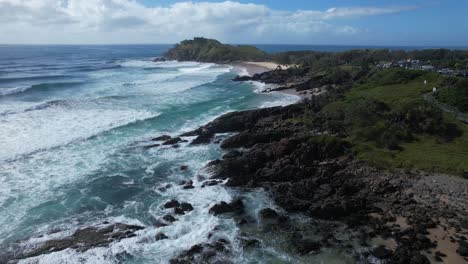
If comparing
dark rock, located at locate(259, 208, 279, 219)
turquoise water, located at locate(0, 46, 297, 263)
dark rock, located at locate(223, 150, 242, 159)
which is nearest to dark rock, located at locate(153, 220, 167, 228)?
turquoise water, located at locate(0, 46, 297, 263)

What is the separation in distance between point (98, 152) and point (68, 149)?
9.64ft

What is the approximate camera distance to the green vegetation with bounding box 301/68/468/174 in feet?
91.8

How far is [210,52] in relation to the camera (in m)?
132

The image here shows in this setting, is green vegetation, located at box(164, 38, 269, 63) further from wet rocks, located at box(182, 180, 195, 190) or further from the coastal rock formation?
wet rocks, located at box(182, 180, 195, 190)

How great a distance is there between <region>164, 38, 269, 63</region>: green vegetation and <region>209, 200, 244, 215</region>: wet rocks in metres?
100

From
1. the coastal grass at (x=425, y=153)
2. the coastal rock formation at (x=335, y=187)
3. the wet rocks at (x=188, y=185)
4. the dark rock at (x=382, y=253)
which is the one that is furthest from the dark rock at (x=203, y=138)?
the dark rock at (x=382, y=253)

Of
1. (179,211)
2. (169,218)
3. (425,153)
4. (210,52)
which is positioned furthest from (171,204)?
(210,52)

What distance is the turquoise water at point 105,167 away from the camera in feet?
69.3

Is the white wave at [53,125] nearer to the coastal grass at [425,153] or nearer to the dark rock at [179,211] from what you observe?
the dark rock at [179,211]

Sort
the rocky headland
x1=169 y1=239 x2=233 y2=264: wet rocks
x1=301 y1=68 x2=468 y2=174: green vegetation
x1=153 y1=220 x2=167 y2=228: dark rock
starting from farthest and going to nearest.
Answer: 1. x1=301 y1=68 x2=468 y2=174: green vegetation
2. x1=153 y1=220 x2=167 y2=228: dark rock
3. the rocky headland
4. x1=169 y1=239 x2=233 y2=264: wet rocks

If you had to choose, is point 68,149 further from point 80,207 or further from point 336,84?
point 336,84

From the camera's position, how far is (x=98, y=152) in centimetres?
3391

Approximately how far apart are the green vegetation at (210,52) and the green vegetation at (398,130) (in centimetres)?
8236

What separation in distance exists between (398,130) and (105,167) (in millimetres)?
24932
